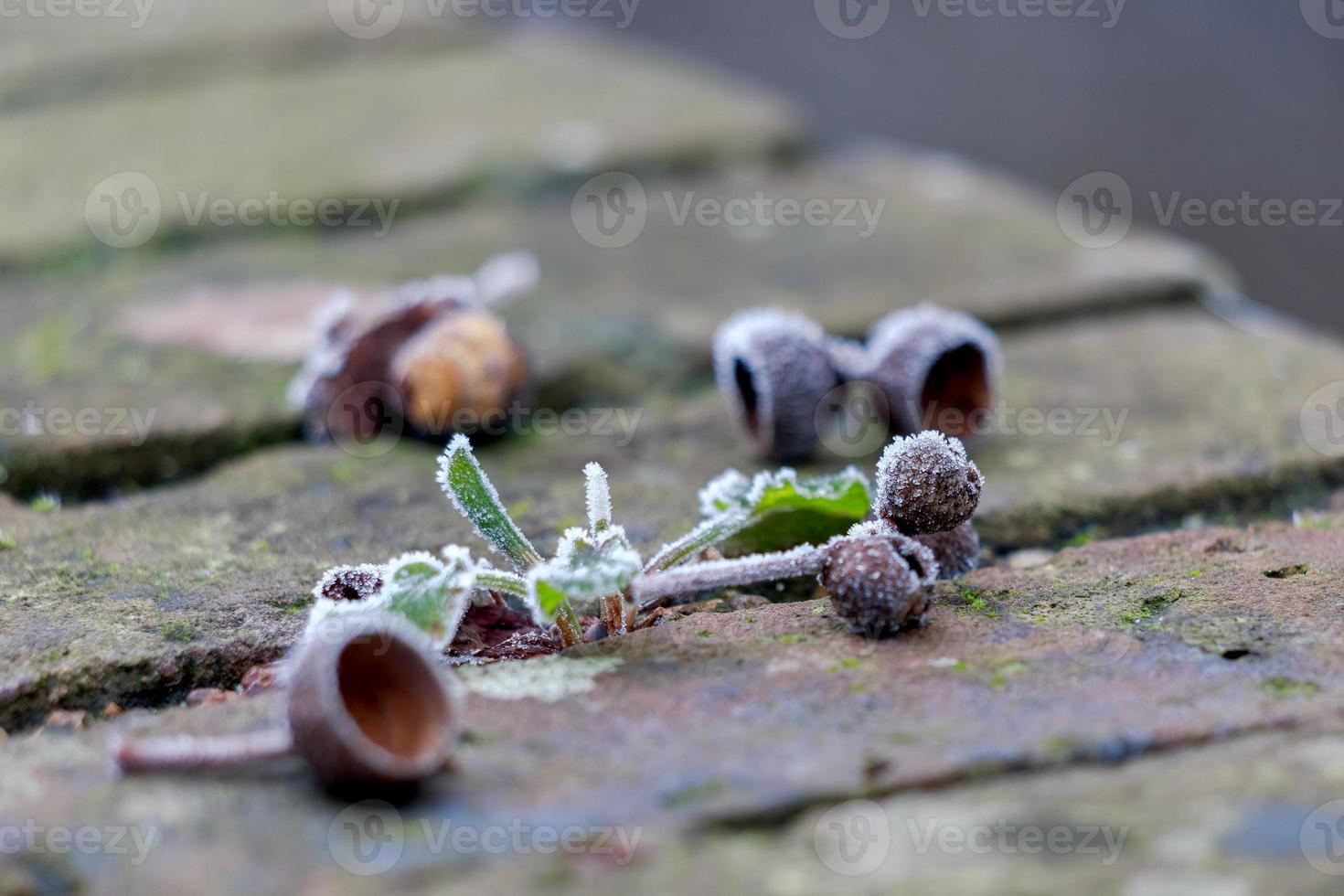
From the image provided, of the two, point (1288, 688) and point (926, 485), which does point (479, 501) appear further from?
point (1288, 688)

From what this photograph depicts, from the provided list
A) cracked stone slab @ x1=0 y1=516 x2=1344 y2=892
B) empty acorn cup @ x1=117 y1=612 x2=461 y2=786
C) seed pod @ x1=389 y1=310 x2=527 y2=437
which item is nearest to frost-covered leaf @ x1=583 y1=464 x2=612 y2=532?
cracked stone slab @ x1=0 y1=516 x2=1344 y2=892

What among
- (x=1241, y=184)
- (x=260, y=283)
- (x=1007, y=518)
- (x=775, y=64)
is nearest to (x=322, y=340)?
(x=260, y=283)

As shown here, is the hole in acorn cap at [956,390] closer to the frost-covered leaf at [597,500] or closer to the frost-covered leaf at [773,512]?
the frost-covered leaf at [773,512]

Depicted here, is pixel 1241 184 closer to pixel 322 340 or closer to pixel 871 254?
pixel 871 254

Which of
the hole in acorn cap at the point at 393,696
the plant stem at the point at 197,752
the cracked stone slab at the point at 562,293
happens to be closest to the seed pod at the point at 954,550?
the hole in acorn cap at the point at 393,696

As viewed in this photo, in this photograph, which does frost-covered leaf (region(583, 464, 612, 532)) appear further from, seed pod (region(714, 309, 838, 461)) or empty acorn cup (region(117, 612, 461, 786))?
seed pod (region(714, 309, 838, 461))

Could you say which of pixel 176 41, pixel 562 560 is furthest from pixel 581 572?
pixel 176 41
